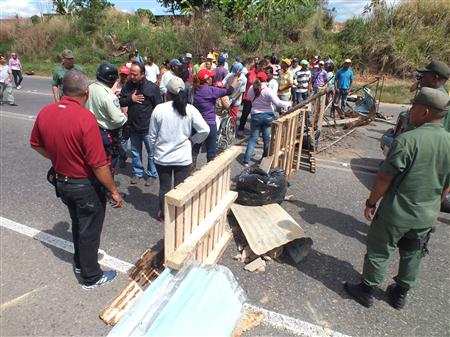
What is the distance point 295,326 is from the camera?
2627 mm

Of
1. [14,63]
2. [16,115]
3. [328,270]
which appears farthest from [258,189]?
[14,63]

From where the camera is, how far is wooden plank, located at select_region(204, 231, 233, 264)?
3.17 m

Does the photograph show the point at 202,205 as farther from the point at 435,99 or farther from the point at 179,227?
the point at 435,99

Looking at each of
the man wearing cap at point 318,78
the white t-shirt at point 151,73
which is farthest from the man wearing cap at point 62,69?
the man wearing cap at point 318,78

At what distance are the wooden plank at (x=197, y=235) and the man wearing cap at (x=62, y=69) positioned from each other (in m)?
3.51

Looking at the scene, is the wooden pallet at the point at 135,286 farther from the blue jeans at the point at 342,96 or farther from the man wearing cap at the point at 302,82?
the blue jeans at the point at 342,96

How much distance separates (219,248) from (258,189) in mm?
1028

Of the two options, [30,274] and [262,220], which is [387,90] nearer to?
[262,220]

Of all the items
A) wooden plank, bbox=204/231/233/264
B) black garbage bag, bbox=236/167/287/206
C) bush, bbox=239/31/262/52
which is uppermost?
bush, bbox=239/31/262/52

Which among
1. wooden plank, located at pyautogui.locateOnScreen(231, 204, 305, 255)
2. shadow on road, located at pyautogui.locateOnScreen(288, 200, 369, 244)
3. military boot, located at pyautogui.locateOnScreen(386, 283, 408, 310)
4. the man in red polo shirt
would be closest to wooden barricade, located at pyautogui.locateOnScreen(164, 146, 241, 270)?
wooden plank, located at pyautogui.locateOnScreen(231, 204, 305, 255)

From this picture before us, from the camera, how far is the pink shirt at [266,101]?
5518 millimetres

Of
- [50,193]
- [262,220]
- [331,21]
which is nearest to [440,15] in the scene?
[331,21]

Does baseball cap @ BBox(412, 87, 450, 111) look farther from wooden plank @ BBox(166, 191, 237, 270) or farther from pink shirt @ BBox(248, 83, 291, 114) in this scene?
pink shirt @ BBox(248, 83, 291, 114)

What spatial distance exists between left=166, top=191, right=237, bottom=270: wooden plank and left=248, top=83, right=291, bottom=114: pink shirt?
2508 millimetres
